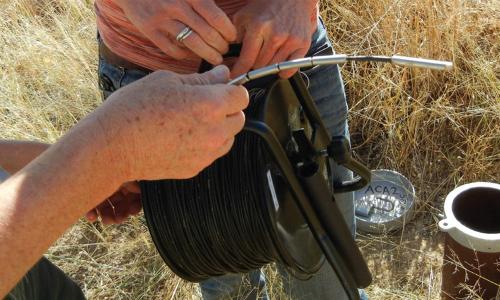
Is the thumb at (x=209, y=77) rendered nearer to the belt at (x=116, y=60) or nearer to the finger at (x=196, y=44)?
the finger at (x=196, y=44)

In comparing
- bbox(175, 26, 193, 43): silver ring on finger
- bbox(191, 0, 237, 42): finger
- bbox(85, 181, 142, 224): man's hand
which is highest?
bbox(191, 0, 237, 42): finger

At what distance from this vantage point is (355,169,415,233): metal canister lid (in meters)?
3.15

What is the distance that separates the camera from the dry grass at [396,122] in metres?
3.02

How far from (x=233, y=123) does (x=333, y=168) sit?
79 centimetres

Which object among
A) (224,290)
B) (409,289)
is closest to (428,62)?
(224,290)

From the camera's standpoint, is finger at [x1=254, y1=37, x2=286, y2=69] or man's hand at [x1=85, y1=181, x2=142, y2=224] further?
man's hand at [x1=85, y1=181, x2=142, y2=224]

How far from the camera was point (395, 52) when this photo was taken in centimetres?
326

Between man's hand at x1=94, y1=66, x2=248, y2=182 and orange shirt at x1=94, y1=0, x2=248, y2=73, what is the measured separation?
1.36 ft

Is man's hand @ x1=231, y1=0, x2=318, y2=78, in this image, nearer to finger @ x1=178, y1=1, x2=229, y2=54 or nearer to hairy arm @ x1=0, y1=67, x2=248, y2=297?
finger @ x1=178, y1=1, x2=229, y2=54

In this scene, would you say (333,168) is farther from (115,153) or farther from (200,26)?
(115,153)

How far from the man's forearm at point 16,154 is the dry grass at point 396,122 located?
1.28m

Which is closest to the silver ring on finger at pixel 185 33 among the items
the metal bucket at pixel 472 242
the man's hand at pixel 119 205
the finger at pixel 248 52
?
the finger at pixel 248 52

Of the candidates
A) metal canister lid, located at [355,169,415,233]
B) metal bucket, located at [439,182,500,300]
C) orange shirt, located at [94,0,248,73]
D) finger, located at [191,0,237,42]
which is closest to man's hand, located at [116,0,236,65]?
finger, located at [191,0,237,42]

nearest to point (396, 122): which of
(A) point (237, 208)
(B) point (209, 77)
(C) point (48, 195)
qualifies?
(A) point (237, 208)
